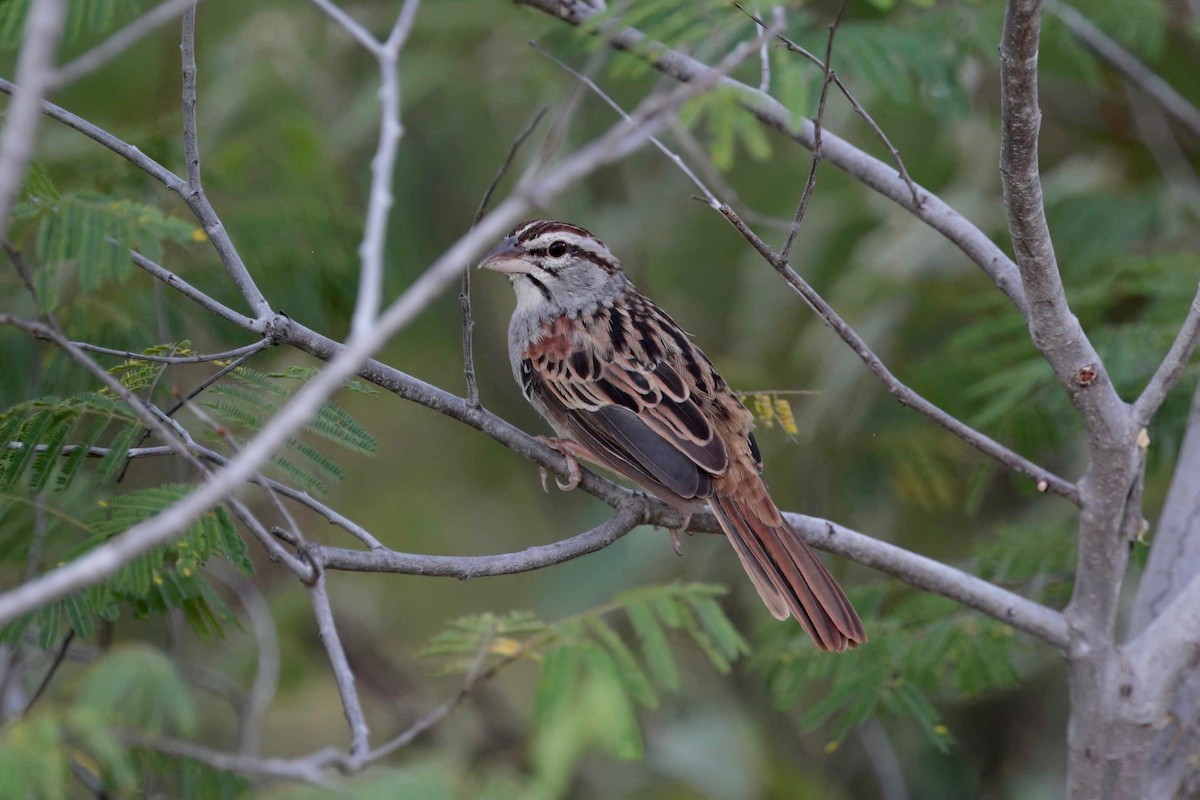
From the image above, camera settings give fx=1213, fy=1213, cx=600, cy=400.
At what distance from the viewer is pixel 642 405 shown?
16.3 feet

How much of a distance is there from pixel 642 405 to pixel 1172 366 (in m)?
1.99

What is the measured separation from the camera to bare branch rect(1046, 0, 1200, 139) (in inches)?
267

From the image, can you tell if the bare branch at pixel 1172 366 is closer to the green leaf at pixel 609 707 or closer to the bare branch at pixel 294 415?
the green leaf at pixel 609 707

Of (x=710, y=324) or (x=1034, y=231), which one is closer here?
(x=1034, y=231)

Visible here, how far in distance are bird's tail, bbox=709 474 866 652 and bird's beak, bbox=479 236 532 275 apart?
5.38ft

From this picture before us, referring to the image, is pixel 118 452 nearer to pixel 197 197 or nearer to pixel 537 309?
pixel 197 197

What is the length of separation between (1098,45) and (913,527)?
125 inches

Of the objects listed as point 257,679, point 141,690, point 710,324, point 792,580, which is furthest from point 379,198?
point 710,324

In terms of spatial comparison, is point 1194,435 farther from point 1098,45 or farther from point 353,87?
point 353,87

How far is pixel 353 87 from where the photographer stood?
28.3ft

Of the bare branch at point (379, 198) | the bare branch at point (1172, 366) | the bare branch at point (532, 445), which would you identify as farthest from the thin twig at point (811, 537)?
the bare branch at point (379, 198)

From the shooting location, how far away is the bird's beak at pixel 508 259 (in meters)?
5.37

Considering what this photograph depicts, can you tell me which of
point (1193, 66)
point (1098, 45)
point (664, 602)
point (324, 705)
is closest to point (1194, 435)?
point (664, 602)

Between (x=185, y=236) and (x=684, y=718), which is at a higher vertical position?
(x=185, y=236)
